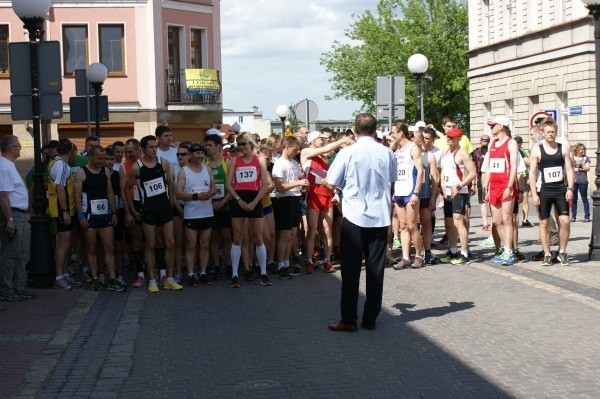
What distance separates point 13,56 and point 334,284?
497cm

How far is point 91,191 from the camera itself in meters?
14.4

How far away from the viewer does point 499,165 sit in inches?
634

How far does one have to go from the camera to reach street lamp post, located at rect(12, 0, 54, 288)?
48.0 ft

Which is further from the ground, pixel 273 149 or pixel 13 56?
pixel 13 56

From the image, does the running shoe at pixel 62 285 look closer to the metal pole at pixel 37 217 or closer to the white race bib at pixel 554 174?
the metal pole at pixel 37 217

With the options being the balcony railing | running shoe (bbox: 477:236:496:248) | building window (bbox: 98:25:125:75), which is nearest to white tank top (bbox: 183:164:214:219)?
running shoe (bbox: 477:236:496:248)

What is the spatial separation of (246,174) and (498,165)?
11.8 feet

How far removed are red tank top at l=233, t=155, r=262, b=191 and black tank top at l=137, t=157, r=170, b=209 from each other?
99 cm

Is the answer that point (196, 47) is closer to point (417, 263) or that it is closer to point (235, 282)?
point (417, 263)

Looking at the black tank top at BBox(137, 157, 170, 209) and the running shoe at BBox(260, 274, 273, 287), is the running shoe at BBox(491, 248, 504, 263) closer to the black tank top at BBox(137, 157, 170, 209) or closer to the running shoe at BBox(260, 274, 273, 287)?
the running shoe at BBox(260, 274, 273, 287)

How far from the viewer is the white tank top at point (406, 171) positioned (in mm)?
16031

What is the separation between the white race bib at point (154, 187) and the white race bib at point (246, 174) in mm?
1017

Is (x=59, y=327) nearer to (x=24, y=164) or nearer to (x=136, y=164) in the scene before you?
(x=136, y=164)

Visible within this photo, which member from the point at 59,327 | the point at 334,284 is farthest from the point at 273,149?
the point at 59,327
